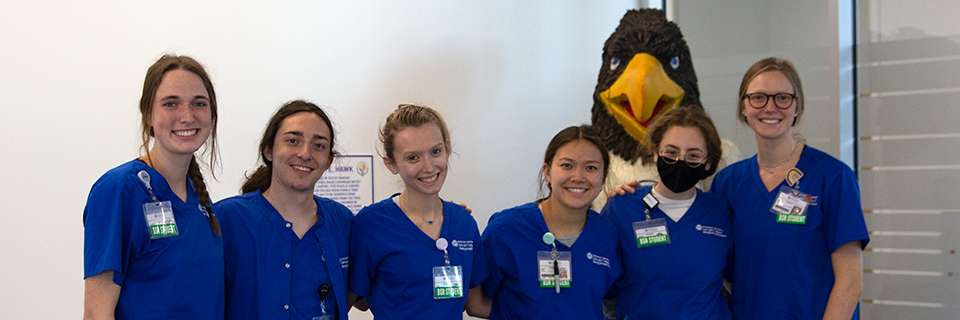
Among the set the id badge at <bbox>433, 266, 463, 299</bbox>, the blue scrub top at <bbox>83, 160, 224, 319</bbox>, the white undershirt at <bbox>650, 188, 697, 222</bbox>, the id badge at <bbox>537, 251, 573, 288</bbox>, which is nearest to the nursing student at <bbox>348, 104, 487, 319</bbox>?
the id badge at <bbox>433, 266, 463, 299</bbox>

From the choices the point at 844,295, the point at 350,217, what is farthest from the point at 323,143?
the point at 844,295

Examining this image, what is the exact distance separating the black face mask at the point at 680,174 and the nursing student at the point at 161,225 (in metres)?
1.31

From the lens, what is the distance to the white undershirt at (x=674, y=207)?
6.66 feet

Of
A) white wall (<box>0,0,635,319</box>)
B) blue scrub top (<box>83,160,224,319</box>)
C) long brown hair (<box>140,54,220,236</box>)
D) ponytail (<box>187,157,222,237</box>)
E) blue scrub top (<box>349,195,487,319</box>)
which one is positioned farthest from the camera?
white wall (<box>0,0,635,319</box>)

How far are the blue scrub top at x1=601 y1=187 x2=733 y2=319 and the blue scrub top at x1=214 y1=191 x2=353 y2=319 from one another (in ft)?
2.90

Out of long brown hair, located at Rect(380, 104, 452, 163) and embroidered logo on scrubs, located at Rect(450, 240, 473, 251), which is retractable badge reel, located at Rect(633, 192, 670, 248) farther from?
long brown hair, located at Rect(380, 104, 452, 163)

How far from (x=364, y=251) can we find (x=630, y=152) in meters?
1.60

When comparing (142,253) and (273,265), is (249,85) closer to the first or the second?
(273,265)

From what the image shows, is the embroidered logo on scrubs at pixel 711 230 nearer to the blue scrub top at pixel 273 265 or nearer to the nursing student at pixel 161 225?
the blue scrub top at pixel 273 265

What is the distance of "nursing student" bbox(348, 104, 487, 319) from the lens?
184 centimetres

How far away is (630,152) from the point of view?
3045 mm

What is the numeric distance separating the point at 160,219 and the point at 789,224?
1769 mm

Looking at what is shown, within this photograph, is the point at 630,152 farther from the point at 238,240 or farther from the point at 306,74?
the point at 238,240

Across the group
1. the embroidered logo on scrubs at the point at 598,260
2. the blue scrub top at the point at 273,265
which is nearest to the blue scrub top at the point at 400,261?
the blue scrub top at the point at 273,265
